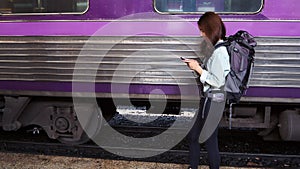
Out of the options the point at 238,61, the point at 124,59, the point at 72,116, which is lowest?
the point at 72,116

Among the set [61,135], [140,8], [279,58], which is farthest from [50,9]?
[279,58]

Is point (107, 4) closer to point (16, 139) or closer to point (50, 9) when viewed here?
point (50, 9)

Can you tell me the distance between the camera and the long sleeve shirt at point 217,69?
9.47 ft

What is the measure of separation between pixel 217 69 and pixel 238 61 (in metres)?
0.19

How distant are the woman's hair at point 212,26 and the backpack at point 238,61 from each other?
0.25ft

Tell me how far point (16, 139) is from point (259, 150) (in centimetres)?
334

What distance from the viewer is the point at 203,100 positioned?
3148mm

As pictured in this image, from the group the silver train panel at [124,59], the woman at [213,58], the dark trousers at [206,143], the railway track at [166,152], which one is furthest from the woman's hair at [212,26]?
the railway track at [166,152]

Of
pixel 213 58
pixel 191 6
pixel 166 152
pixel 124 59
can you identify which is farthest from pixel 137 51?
pixel 166 152

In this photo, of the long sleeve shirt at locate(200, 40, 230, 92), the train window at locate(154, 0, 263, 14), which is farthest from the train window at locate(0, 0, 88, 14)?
the long sleeve shirt at locate(200, 40, 230, 92)

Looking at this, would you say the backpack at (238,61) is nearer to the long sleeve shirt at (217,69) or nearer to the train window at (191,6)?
the long sleeve shirt at (217,69)

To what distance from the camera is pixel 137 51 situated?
3.79 m

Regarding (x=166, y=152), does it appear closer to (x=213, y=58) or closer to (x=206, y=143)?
(x=206, y=143)

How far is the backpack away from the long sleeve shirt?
4 cm
